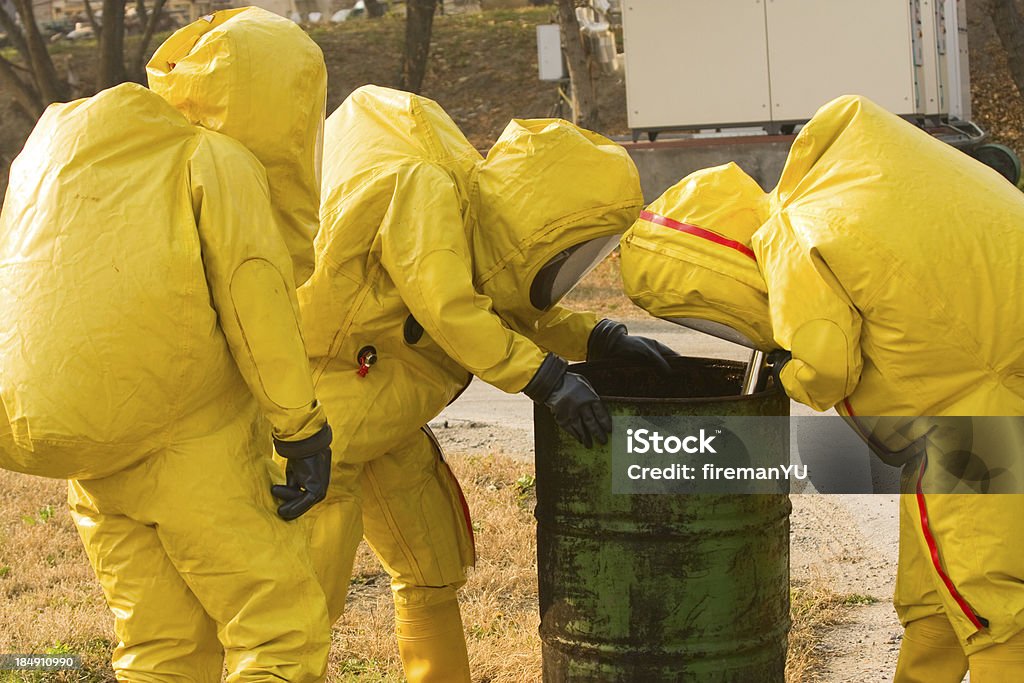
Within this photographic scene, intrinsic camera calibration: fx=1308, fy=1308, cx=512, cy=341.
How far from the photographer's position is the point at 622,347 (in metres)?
4.04

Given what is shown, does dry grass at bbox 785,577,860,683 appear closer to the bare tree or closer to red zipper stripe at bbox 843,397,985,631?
red zipper stripe at bbox 843,397,985,631

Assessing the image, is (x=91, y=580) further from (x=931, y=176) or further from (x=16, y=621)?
(x=931, y=176)

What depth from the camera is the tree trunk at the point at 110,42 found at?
699 inches

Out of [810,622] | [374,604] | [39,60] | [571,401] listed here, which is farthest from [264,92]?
[39,60]

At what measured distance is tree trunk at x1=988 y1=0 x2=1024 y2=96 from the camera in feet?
47.5

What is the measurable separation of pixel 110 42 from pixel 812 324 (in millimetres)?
16670

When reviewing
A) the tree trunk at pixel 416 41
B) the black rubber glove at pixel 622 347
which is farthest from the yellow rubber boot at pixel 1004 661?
the tree trunk at pixel 416 41

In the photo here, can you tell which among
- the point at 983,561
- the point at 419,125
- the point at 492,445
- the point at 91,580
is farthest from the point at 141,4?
the point at 983,561

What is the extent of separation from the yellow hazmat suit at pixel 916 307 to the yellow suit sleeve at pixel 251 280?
3.77 ft

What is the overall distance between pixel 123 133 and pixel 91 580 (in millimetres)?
2761

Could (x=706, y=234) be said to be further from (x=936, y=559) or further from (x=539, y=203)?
(x=936, y=559)

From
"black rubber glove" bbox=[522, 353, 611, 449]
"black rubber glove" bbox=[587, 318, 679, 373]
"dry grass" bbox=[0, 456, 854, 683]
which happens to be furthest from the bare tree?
"black rubber glove" bbox=[522, 353, 611, 449]

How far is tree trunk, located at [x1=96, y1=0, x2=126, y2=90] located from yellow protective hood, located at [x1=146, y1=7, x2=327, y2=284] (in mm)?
15506

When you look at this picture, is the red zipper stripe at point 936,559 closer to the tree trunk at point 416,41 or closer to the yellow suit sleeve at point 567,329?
the yellow suit sleeve at point 567,329
